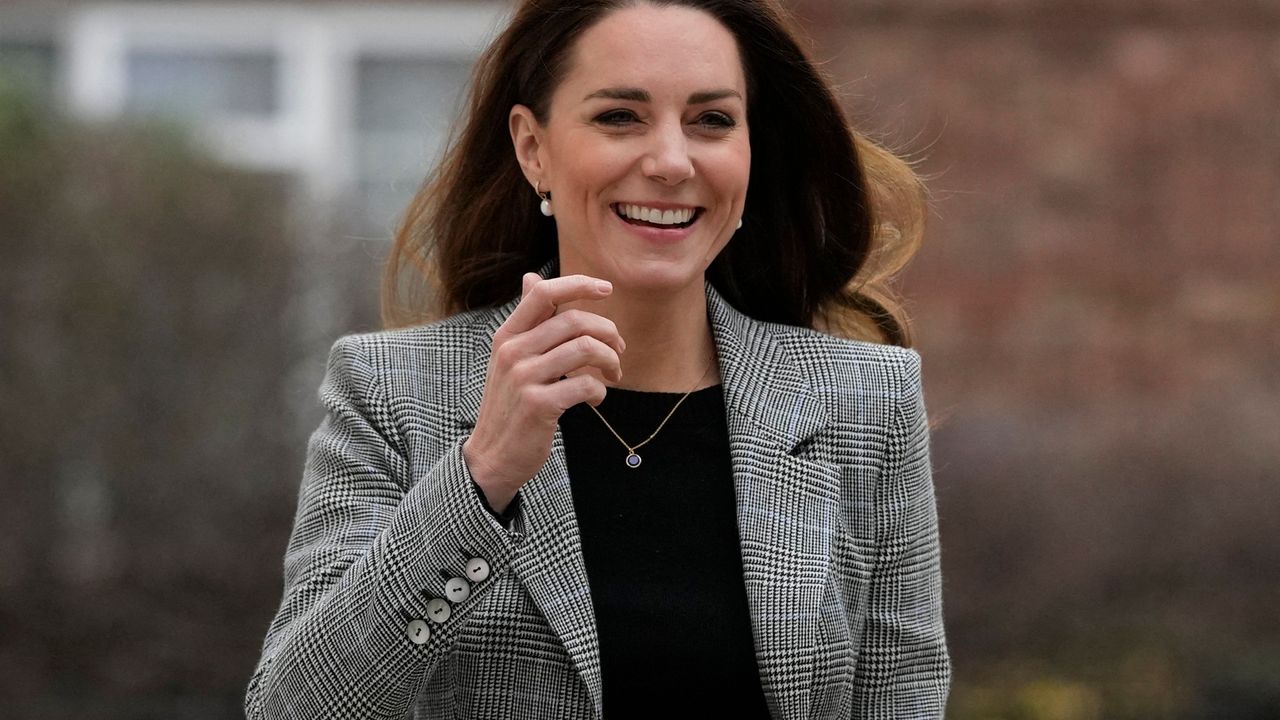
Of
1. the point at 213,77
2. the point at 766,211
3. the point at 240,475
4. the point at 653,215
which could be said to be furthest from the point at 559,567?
the point at 213,77

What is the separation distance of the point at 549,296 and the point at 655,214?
0.44m

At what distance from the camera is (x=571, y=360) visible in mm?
2715

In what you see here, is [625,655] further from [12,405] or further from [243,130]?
[243,130]

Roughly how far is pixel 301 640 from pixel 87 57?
6819 millimetres

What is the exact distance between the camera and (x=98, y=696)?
7.34 meters

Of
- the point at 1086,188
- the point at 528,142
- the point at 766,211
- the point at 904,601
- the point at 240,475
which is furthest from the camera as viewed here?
the point at 1086,188

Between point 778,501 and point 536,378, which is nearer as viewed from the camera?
point 536,378

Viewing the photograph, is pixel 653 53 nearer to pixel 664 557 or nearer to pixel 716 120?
pixel 716 120

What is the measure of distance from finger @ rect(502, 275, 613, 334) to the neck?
51 centimetres

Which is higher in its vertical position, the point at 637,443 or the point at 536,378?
the point at 536,378

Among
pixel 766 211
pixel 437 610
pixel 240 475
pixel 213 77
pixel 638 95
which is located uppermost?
pixel 638 95

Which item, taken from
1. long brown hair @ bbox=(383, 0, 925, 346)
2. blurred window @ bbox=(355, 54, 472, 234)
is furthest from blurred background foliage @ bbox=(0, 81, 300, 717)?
long brown hair @ bbox=(383, 0, 925, 346)

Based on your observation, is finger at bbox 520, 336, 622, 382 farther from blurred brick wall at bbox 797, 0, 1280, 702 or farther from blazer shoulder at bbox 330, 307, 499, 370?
blurred brick wall at bbox 797, 0, 1280, 702

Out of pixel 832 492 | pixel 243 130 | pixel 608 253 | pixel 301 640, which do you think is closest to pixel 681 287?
pixel 608 253
